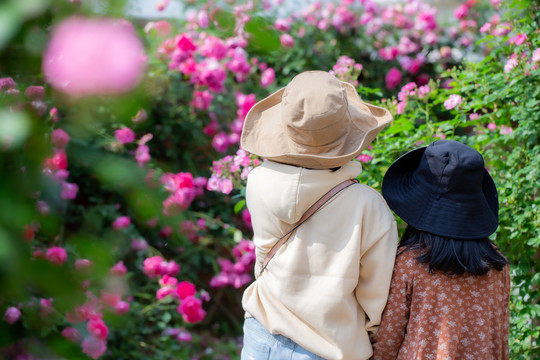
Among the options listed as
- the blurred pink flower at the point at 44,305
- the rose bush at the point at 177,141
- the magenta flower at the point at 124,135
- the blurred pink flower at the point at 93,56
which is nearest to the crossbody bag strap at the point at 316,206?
the rose bush at the point at 177,141

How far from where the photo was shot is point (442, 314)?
1525mm

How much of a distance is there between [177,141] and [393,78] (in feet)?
5.62

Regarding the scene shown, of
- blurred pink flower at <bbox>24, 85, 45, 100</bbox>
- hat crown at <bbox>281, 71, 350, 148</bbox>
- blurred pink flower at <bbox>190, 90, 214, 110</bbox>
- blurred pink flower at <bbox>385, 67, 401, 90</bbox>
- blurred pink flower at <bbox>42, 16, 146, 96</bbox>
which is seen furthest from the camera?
blurred pink flower at <bbox>385, 67, 401, 90</bbox>

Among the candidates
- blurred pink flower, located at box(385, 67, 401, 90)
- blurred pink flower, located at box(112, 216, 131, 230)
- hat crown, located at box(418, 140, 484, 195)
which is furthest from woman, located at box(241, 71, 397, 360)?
blurred pink flower, located at box(385, 67, 401, 90)

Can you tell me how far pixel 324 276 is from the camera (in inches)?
62.7

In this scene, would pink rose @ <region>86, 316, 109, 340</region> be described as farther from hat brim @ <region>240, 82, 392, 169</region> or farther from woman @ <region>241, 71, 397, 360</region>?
hat brim @ <region>240, 82, 392, 169</region>

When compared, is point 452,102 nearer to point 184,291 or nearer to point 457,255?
point 457,255

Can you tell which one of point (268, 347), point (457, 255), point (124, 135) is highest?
point (457, 255)

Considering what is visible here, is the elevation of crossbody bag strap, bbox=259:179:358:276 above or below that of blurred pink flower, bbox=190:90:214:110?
above

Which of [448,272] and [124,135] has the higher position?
[448,272]

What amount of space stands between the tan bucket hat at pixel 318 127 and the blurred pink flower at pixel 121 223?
150 cm

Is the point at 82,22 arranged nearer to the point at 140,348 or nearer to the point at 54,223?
the point at 54,223

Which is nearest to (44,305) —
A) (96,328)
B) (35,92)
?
(35,92)

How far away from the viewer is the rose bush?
40cm
